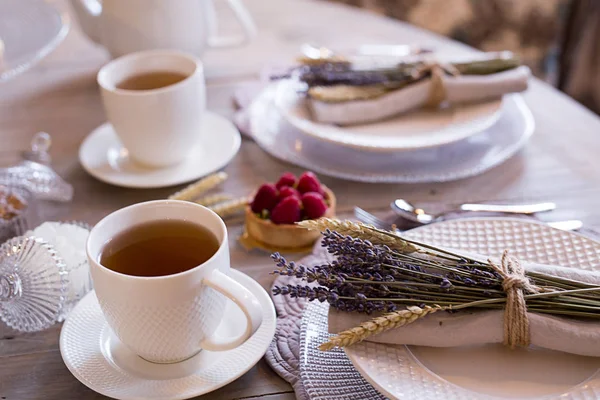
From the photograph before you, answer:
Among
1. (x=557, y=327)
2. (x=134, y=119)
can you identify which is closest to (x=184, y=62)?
(x=134, y=119)

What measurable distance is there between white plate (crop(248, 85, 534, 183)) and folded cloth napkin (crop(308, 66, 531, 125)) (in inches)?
2.4

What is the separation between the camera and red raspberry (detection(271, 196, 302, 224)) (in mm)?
938

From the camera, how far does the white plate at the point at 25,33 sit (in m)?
1.19

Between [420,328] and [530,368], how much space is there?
125mm

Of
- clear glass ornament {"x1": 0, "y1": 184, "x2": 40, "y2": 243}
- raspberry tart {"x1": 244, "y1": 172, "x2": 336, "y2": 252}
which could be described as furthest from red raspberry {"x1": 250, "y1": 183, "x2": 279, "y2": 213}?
clear glass ornament {"x1": 0, "y1": 184, "x2": 40, "y2": 243}

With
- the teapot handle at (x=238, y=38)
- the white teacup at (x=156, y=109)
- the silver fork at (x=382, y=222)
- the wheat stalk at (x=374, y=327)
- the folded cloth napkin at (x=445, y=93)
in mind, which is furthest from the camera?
the teapot handle at (x=238, y=38)

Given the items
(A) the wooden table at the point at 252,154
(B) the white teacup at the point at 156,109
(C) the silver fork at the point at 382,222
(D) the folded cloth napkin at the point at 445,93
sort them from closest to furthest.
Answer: (A) the wooden table at the point at 252,154, (C) the silver fork at the point at 382,222, (B) the white teacup at the point at 156,109, (D) the folded cloth napkin at the point at 445,93

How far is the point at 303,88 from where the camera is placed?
→ 4.18 feet

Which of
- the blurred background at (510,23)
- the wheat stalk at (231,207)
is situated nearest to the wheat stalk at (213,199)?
the wheat stalk at (231,207)

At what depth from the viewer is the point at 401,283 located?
2.27 ft

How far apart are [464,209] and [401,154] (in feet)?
0.71

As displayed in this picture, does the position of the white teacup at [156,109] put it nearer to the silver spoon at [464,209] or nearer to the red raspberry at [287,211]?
the red raspberry at [287,211]

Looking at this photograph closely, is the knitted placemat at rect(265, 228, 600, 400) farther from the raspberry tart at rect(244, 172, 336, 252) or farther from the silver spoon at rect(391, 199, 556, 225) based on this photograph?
the silver spoon at rect(391, 199, 556, 225)

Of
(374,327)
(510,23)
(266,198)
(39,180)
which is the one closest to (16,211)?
(39,180)
